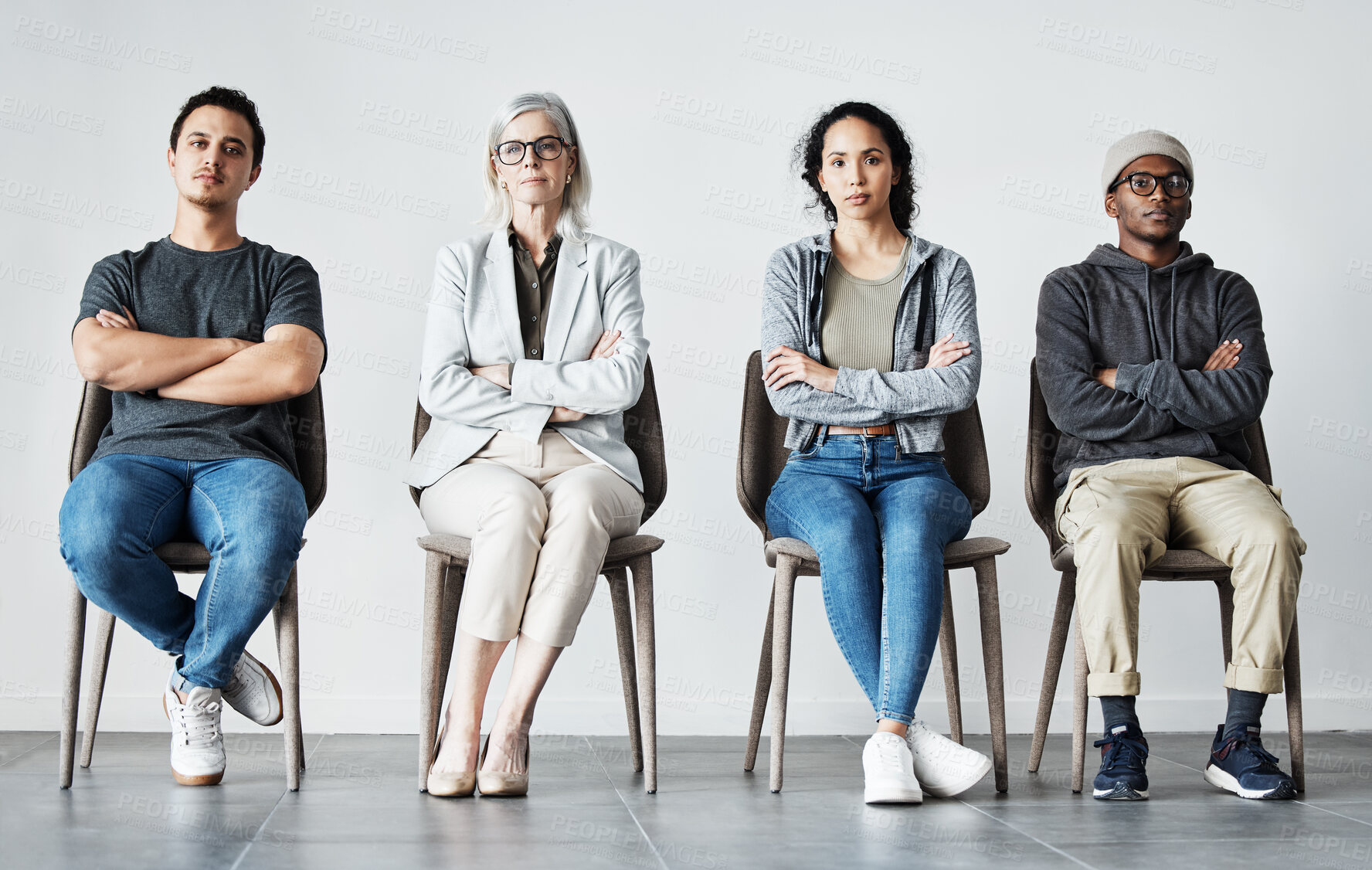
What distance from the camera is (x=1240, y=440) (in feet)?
8.28

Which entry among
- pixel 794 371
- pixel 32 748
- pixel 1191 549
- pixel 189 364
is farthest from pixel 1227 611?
pixel 32 748

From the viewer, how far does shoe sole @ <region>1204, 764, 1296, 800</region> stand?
2123 mm

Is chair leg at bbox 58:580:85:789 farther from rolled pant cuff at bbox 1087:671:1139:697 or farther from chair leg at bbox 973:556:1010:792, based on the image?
rolled pant cuff at bbox 1087:671:1139:697

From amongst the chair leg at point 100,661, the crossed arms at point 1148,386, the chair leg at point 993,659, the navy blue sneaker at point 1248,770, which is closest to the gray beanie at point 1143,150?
the crossed arms at point 1148,386

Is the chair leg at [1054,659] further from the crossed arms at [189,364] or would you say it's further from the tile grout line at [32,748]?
the tile grout line at [32,748]

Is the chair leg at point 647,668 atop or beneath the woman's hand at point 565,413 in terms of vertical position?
beneath

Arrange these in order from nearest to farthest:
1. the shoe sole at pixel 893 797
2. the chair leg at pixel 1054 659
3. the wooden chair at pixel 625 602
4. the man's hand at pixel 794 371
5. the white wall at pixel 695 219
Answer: the shoe sole at pixel 893 797 < the wooden chair at pixel 625 602 < the man's hand at pixel 794 371 < the chair leg at pixel 1054 659 < the white wall at pixel 695 219

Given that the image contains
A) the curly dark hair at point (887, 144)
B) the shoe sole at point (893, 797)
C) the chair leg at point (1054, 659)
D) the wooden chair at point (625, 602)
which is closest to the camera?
the shoe sole at point (893, 797)

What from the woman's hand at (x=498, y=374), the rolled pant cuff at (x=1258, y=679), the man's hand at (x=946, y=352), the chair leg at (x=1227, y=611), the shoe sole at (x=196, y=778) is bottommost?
the shoe sole at (x=196, y=778)

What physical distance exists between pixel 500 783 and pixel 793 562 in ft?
2.19

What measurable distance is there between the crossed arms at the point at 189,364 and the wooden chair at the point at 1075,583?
1526 mm

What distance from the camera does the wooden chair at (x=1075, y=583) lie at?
2.26 meters

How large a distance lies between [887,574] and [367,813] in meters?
0.98

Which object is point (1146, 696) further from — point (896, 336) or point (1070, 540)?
point (896, 336)
